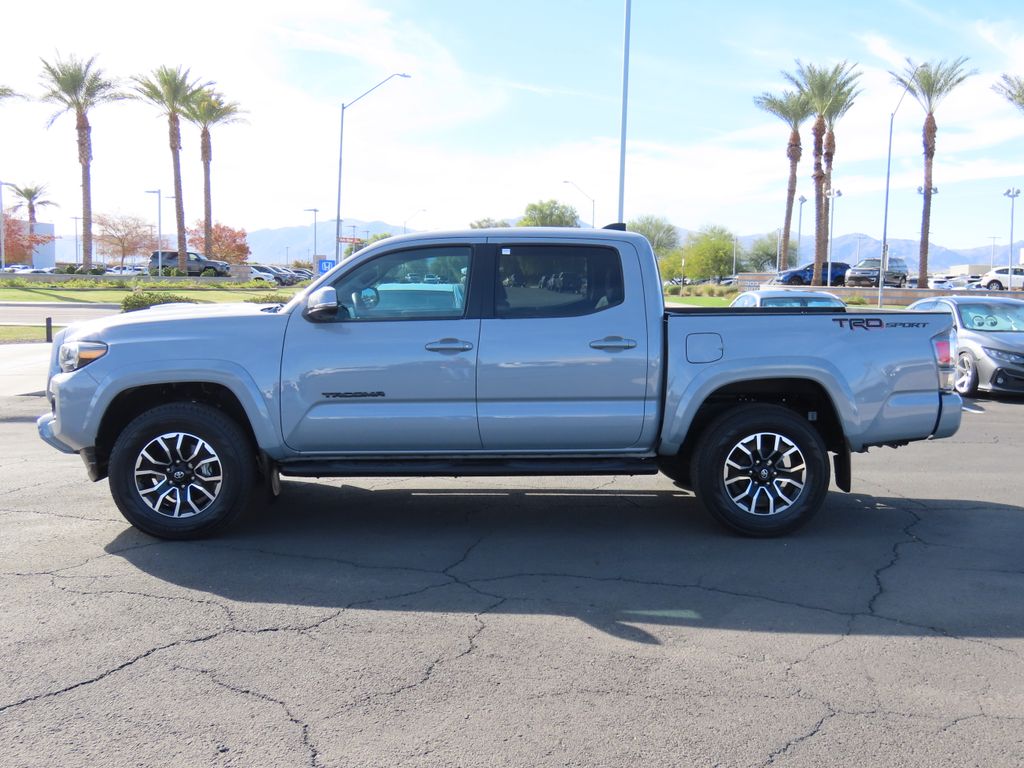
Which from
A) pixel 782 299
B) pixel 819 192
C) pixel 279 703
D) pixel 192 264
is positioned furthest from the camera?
pixel 192 264

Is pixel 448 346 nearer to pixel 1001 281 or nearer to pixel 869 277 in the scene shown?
pixel 869 277

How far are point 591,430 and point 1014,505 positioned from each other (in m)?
3.81

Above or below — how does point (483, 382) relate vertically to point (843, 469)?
above

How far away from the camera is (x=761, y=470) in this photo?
6.39m

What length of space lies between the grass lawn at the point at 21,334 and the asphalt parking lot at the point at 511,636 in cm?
1629

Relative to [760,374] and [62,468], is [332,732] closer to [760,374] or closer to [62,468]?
[760,374]

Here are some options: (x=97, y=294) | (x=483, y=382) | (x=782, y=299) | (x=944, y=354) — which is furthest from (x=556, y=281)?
(x=97, y=294)

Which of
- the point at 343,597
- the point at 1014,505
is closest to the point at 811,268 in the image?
the point at 1014,505

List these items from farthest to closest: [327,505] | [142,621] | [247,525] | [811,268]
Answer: [811,268], [327,505], [247,525], [142,621]

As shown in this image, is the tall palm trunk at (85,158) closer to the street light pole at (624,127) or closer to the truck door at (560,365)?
the street light pole at (624,127)

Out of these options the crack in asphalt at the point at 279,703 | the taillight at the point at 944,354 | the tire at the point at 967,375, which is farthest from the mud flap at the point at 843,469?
the tire at the point at 967,375

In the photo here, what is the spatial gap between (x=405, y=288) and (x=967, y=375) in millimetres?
11711

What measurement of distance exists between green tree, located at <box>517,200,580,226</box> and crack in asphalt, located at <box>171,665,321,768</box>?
3328 inches

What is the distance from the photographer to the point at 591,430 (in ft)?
20.6
